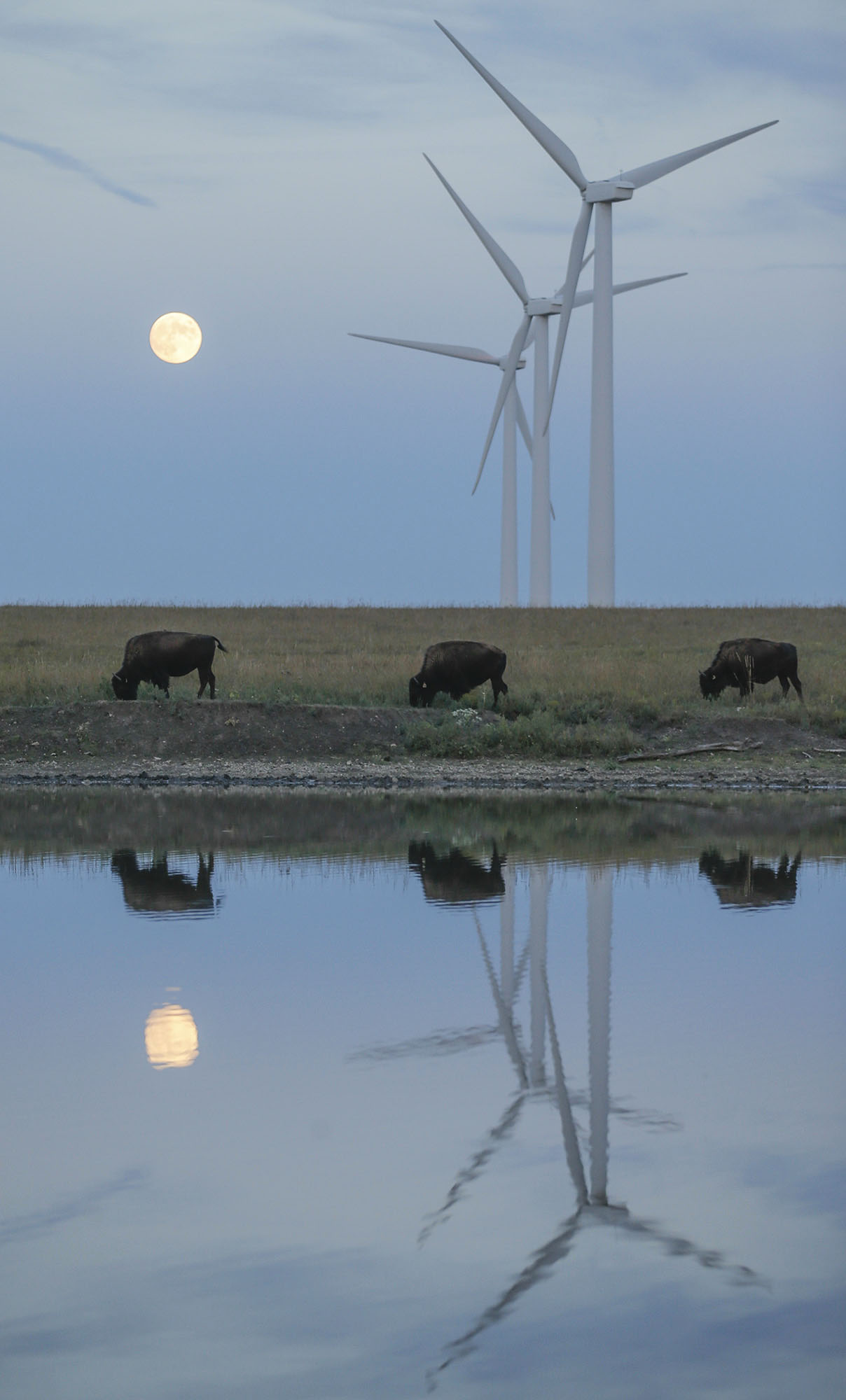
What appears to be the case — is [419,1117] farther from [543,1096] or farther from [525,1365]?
[525,1365]

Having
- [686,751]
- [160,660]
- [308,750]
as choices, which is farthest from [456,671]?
[160,660]

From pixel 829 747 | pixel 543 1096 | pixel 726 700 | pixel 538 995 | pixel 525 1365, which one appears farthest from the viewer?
pixel 726 700

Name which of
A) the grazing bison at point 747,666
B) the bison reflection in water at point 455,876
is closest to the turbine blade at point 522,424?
the grazing bison at point 747,666

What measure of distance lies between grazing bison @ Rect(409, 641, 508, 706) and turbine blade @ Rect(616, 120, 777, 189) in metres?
24.6

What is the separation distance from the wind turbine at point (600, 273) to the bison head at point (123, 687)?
20.2 metres

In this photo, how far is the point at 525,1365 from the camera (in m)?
4.58

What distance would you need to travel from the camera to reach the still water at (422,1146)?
4.71 metres

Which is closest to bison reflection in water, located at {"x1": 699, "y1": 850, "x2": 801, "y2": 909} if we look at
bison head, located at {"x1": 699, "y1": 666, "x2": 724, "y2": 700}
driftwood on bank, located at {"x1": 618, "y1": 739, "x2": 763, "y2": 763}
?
driftwood on bank, located at {"x1": 618, "y1": 739, "x2": 763, "y2": 763}

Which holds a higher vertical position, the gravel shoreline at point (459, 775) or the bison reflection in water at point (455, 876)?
the gravel shoreline at point (459, 775)

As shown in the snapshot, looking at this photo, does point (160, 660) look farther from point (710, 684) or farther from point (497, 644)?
point (497, 644)

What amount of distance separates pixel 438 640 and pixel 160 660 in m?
20.3

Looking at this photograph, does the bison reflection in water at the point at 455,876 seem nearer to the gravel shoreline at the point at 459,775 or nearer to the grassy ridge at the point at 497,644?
the gravel shoreline at the point at 459,775

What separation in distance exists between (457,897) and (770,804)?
9650mm

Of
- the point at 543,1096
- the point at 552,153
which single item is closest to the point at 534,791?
the point at 543,1096
